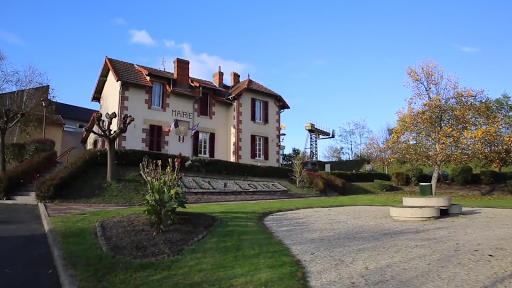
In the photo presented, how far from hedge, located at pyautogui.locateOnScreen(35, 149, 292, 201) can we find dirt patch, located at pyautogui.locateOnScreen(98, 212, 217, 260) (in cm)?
761

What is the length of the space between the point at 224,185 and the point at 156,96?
28.8 feet

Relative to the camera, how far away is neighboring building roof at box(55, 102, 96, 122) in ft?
148

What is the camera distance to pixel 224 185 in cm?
2016

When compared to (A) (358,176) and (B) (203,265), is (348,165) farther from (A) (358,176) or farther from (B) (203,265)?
(B) (203,265)

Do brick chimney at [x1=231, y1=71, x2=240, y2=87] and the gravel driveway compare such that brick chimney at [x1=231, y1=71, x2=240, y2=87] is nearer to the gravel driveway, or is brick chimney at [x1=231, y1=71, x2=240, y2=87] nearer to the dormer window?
the dormer window

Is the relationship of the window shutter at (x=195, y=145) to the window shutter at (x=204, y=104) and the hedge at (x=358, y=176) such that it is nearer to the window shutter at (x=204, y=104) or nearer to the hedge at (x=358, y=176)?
the window shutter at (x=204, y=104)

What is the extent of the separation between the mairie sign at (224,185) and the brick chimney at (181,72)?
29.5ft

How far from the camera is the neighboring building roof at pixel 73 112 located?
148 ft

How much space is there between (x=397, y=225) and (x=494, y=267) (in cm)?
404

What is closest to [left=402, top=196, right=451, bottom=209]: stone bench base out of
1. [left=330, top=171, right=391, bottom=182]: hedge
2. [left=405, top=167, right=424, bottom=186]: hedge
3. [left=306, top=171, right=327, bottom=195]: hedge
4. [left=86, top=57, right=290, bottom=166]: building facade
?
[left=306, top=171, right=327, bottom=195]: hedge

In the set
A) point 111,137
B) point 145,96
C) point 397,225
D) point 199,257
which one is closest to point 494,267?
point 397,225

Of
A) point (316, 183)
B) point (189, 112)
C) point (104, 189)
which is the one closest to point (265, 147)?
point (316, 183)

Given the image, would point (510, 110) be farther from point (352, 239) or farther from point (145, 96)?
point (352, 239)

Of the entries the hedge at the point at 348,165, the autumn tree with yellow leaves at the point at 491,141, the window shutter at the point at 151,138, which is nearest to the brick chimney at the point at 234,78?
the window shutter at the point at 151,138
